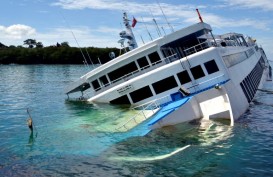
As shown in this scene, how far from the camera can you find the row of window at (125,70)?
29.0m

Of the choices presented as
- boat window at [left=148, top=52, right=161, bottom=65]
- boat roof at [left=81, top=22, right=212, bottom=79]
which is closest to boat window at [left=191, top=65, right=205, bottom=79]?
boat roof at [left=81, top=22, right=212, bottom=79]

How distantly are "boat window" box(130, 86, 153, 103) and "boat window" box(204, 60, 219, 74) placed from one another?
517 centimetres

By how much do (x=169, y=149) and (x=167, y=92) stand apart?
363 inches

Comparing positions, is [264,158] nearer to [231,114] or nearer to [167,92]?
[231,114]

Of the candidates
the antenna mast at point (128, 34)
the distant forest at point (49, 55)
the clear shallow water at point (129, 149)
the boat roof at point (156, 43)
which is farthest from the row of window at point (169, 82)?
the distant forest at point (49, 55)

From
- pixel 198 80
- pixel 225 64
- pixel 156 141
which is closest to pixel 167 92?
pixel 198 80

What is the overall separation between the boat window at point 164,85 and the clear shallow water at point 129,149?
3.94 metres

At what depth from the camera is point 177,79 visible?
2672 cm

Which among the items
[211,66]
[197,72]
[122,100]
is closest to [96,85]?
[122,100]

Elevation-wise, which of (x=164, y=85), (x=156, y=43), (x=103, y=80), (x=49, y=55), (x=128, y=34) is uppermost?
(x=49, y=55)

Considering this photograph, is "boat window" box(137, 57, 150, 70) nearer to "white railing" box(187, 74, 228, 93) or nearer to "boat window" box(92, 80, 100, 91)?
"white railing" box(187, 74, 228, 93)

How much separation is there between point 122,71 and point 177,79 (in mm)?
5791

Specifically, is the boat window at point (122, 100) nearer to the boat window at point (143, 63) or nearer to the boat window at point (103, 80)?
the boat window at point (103, 80)

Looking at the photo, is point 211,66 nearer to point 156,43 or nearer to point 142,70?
point 156,43
